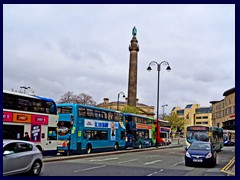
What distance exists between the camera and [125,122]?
37.3 m

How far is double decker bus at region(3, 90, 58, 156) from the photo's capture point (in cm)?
1961

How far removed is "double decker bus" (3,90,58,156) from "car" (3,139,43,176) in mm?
6357

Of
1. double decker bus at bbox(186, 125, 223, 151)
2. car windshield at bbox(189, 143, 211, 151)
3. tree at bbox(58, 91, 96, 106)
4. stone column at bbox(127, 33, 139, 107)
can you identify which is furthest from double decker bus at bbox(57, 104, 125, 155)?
stone column at bbox(127, 33, 139, 107)

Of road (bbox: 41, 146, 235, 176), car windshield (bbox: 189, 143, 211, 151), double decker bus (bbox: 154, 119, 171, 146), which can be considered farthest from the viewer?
double decker bus (bbox: 154, 119, 171, 146)

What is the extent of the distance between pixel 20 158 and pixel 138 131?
93.1 ft

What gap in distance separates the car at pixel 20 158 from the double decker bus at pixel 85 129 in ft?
35.7

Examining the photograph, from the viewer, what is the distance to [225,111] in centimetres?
10456

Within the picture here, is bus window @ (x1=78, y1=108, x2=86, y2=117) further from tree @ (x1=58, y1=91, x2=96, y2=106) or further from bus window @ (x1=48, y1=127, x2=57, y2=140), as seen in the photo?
tree @ (x1=58, y1=91, x2=96, y2=106)

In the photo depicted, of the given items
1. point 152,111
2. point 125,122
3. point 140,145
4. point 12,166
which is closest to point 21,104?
point 12,166

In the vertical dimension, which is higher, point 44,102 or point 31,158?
point 44,102
